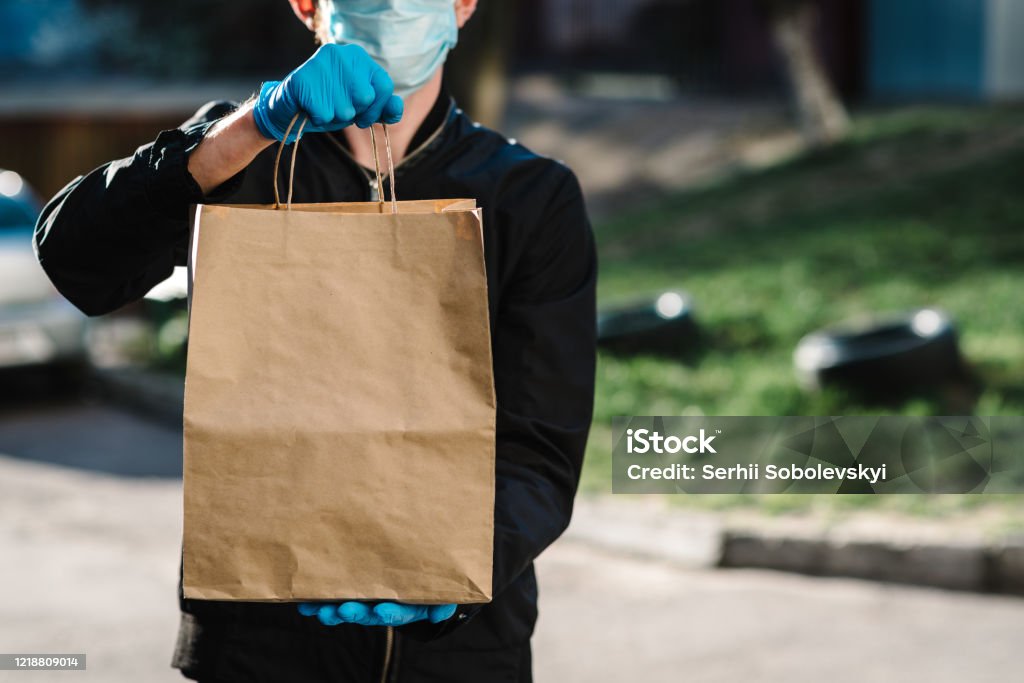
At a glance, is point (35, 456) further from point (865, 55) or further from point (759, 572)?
point (865, 55)

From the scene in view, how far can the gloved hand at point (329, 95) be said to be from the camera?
5.13ft

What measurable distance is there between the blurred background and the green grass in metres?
0.03

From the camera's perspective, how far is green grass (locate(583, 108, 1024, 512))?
704 cm

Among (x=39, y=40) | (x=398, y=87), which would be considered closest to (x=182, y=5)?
(x=39, y=40)

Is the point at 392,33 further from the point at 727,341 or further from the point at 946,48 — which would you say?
the point at 946,48

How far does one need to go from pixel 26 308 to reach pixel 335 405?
7.87 meters

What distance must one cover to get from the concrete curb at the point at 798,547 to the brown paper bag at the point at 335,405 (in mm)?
3913

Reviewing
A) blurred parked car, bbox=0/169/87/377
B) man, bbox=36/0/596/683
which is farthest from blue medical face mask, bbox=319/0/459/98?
blurred parked car, bbox=0/169/87/377

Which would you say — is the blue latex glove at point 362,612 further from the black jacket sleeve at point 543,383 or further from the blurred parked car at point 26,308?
the blurred parked car at point 26,308

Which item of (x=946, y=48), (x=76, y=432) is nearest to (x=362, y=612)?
(x=76, y=432)

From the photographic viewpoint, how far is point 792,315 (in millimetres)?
8602

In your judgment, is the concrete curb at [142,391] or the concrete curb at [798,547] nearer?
the concrete curb at [798,547]

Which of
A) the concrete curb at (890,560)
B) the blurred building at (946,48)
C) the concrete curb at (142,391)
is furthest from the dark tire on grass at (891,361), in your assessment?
the blurred building at (946,48)

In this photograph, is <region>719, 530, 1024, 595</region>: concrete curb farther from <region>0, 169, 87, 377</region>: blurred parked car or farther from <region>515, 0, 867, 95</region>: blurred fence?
<region>515, 0, 867, 95</region>: blurred fence
